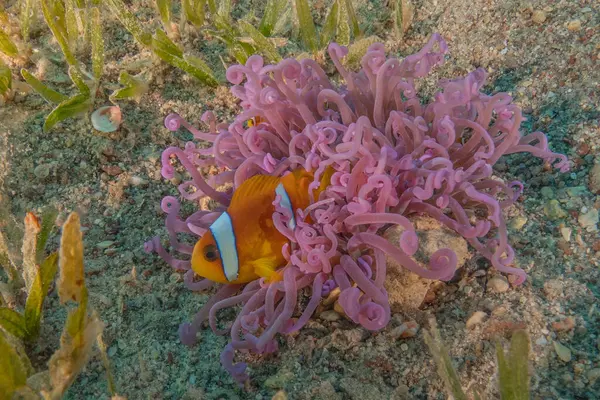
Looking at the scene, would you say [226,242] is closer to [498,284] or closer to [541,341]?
[498,284]

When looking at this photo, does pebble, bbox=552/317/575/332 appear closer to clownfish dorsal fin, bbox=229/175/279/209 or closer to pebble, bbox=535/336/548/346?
pebble, bbox=535/336/548/346

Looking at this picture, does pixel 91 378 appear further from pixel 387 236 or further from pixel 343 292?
pixel 387 236

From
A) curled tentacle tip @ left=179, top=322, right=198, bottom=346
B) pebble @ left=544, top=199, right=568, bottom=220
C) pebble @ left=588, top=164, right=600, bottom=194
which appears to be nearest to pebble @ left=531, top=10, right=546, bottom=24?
pebble @ left=588, top=164, right=600, bottom=194

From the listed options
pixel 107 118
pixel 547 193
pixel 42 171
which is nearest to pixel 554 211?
pixel 547 193

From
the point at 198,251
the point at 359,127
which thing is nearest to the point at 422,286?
the point at 359,127

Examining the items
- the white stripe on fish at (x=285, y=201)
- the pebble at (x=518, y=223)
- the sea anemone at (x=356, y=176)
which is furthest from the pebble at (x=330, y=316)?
the pebble at (x=518, y=223)
